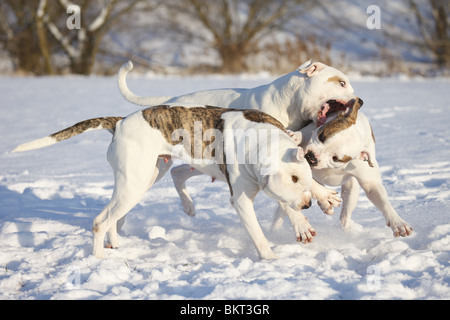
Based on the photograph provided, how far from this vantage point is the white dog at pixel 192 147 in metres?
3.84

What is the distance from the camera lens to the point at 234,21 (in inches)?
745

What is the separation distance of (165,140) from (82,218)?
1.64 meters

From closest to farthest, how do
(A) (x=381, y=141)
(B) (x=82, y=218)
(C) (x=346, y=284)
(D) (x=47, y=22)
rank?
(C) (x=346, y=284) → (B) (x=82, y=218) → (A) (x=381, y=141) → (D) (x=47, y=22)

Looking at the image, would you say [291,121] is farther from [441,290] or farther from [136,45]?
[136,45]

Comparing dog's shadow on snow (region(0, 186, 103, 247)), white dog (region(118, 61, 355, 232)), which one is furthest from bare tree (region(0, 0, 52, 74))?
white dog (region(118, 61, 355, 232))

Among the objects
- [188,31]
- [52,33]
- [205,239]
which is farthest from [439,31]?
[205,239]

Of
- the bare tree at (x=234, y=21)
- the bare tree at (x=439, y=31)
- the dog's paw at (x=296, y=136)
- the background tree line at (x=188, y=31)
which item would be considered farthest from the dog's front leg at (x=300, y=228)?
the bare tree at (x=234, y=21)

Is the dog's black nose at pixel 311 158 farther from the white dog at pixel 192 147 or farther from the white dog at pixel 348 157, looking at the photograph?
the white dog at pixel 192 147

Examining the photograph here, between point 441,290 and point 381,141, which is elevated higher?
point 381,141

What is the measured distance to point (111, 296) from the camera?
10.5 feet

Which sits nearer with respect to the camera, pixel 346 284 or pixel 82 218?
pixel 346 284

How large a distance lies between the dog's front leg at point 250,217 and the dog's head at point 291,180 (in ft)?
1.04

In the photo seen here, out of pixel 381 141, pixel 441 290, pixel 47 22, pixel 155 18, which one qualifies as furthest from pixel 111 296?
pixel 155 18
